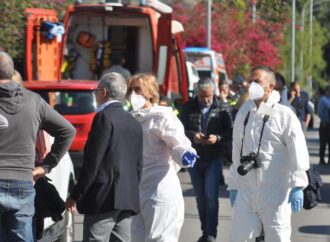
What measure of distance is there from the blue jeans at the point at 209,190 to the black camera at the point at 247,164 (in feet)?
9.35

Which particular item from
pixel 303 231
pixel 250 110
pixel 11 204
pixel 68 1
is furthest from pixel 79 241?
pixel 68 1

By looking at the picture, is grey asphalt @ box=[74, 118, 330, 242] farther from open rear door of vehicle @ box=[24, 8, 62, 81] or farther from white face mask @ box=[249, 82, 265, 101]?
open rear door of vehicle @ box=[24, 8, 62, 81]

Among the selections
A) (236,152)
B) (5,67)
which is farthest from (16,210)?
(236,152)

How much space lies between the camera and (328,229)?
12.5 m

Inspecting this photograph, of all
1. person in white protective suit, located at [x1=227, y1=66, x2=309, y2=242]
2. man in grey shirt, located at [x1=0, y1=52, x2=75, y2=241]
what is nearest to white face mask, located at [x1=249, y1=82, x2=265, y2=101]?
person in white protective suit, located at [x1=227, y1=66, x2=309, y2=242]

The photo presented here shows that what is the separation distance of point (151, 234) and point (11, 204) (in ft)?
5.32

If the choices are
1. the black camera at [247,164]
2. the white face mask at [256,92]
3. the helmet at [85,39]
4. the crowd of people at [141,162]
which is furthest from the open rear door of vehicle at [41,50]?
the black camera at [247,164]

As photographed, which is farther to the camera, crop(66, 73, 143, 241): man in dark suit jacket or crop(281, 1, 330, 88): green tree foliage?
crop(281, 1, 330, 88): green tree foliage

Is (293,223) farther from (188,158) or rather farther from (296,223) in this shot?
(188,158)

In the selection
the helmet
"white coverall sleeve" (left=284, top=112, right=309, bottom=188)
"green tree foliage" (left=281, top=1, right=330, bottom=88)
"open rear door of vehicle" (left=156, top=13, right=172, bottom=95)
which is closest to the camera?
"white coverall sleeve" (left=284, top=112, right=309, bottom=188)

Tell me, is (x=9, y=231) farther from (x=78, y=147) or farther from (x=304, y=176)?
(x=78, y=147)

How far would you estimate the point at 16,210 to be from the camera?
700cm

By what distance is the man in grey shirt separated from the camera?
695cm

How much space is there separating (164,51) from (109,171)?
40.3ft
